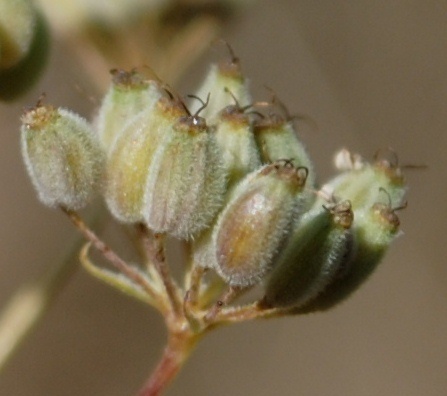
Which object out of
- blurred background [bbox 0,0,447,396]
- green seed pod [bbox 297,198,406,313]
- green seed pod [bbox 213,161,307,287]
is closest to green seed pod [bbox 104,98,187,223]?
green seed pod [bbox 213,161,307,287]

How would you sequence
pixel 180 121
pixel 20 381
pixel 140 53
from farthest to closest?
pixel 20 381, pixel 140 53, pixel 180 121

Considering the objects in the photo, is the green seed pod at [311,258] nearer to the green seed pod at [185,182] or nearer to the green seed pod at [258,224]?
the green seed pod at [258,224]

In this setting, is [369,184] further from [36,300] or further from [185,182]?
[36,300]

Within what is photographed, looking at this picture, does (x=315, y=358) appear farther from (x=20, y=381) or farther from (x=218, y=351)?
(x=20, y=381)

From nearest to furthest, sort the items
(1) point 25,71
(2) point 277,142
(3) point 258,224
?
(3) point 258,224, (2) point 277,142, (1) point 25,71

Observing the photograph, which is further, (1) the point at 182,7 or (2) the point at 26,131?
(1) the point at 182,7

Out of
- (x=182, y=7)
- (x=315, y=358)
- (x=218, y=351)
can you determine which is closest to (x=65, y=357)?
(x=218, y=351)

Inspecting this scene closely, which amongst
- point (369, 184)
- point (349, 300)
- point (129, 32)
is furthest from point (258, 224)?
point (349, 300)
